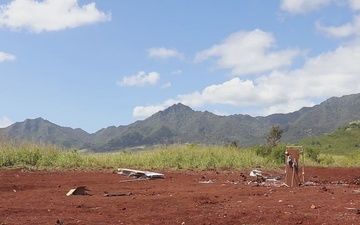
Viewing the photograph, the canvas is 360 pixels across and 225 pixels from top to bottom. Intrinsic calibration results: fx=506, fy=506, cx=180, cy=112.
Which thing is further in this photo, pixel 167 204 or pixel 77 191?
pixel 77 191

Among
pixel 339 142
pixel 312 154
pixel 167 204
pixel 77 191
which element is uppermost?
pixel 339 142

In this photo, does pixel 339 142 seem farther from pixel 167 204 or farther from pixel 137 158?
pixel 167 204

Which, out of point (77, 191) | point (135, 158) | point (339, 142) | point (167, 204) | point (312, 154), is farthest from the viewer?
point (339, 142)

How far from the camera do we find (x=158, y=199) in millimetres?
8883

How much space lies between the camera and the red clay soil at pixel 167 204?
6.74 m

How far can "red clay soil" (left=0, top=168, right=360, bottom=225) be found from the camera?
22.1 ft

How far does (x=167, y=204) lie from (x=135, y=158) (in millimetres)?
11214

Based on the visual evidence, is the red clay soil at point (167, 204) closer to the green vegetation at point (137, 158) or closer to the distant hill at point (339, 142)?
the green vegetation at point (137, 158)

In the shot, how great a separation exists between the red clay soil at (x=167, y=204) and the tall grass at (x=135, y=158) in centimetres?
479

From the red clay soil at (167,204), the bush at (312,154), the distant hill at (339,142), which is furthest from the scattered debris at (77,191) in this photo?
the distant hill at (339,142)

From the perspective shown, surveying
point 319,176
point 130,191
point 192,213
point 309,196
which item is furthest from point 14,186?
point 319,176

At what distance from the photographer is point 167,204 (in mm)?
8312

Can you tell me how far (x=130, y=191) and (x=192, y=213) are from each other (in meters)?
3.62

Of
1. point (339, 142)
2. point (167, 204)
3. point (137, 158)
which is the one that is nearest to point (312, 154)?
point (137, 158)
